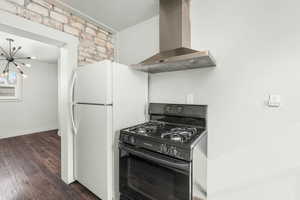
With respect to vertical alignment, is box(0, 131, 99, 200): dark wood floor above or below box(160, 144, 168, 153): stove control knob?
below

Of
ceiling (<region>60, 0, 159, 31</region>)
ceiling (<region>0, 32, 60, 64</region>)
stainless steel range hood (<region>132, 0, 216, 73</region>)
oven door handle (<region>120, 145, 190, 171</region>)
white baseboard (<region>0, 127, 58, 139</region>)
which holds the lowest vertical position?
white baseboard (<region>0, 127, 58, 139</region>)

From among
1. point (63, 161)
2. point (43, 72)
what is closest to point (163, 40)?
point (63, 161)

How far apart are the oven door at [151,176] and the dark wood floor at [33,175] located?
28.7 inches

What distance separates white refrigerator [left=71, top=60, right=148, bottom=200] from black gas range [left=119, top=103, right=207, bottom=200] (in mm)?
173

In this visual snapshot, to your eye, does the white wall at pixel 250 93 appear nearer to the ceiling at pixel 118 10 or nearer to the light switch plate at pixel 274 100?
the light switch plate at pixel 274 100

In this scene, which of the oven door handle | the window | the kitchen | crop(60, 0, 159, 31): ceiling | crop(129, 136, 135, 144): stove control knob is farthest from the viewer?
the window

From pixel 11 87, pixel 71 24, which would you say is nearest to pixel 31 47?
pixel 11 87

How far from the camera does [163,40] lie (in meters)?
1.78

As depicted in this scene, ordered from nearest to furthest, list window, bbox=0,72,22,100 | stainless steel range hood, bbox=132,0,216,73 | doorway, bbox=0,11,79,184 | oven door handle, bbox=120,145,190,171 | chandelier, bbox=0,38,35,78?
oven door handle, bbox=120,145,190,171 → stainless steel range hood, bbox=132,0,216,73 → doorway, bbox=0,11,79,184 → chandelier, bbox=0,38,35,78 → window, bbox=0,72,22,100

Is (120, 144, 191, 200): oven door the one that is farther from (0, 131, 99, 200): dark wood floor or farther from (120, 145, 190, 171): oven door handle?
(0, 131, 99, 200): dark wood floor

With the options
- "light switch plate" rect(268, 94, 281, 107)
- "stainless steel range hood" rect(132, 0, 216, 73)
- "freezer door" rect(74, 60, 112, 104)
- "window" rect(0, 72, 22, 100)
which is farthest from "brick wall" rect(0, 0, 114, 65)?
"window" rect(0, 72, 22, 100)

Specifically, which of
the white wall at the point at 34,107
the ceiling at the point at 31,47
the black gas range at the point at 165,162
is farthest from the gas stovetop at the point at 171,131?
the white wall at the point at 34,107

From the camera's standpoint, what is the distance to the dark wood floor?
1.88 m

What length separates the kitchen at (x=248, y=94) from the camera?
1.25 metres
